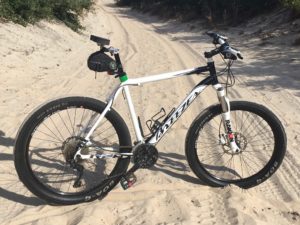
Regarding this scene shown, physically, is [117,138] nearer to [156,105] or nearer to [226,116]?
[226,116]

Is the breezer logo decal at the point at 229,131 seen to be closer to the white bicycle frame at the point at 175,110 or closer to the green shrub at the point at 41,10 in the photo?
the white bicycle frame at the point at 175,110

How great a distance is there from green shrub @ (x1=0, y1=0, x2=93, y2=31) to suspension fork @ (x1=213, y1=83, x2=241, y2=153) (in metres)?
11.2

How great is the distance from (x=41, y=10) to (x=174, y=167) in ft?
41.1

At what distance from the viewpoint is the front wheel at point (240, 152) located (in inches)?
171

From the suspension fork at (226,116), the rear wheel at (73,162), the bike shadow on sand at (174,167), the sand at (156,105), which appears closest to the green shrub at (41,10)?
the sand at (156,105)

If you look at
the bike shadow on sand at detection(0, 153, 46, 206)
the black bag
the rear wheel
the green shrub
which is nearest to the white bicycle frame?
the rear wheel

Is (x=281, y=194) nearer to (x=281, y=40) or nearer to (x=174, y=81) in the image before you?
(x=174, y=81)

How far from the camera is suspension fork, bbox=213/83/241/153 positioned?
168 inches

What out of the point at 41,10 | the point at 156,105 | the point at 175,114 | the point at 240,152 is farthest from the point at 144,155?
the point at 41,10

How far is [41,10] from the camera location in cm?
1609

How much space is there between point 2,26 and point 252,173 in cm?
1029

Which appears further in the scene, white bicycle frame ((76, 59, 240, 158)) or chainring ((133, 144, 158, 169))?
chainring ((133, 144, 158, 169))

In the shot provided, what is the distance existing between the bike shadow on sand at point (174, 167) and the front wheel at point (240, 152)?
24cm

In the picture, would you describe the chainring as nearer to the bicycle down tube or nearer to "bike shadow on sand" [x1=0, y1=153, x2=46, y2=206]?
the bicycle down tube
